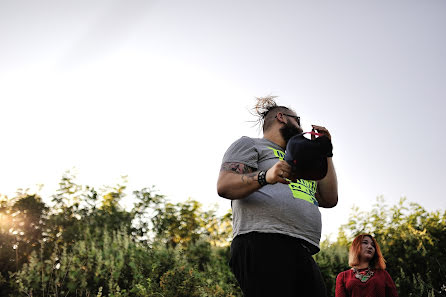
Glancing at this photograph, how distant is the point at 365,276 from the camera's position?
4.12 m

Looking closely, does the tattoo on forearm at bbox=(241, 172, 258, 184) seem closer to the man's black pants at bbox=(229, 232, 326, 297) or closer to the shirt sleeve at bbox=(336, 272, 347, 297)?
the man's black pants at bbox=(229, 232, 326, 297)

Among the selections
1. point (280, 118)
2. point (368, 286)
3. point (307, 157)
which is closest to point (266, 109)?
point (280, 118)

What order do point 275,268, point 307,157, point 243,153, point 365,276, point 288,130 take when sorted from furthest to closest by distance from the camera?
point 365,276
point 288,130
point 243,153
point 275,268
point 307,157

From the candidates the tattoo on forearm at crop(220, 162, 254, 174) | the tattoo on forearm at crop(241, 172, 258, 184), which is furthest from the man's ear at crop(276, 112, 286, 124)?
the tattoo on forearm at crop(241, 172, 258, 184)

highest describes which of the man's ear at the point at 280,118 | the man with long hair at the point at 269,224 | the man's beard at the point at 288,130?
the man's ear at the point at 280,118

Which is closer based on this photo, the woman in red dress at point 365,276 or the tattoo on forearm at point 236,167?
the tattoo on forearm at point 236,167

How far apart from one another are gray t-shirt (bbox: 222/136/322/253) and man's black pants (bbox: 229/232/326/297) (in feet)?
0.16

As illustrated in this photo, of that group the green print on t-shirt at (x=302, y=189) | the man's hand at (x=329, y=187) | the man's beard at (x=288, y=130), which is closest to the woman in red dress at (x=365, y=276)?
the man's hand at (x=329, y=187)

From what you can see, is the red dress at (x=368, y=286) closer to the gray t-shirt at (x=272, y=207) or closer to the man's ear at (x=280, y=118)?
the gray t-shirt at (x=272, y=207)

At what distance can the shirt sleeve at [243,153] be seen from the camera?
2.03 metres

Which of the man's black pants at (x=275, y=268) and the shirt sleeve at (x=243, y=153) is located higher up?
the shirt sleeve at (x=243, y=153)

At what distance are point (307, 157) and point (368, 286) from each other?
2908 millimetres

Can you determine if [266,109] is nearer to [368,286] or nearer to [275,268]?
[275,268]

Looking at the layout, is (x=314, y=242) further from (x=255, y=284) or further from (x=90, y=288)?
(x=90, y=288)
